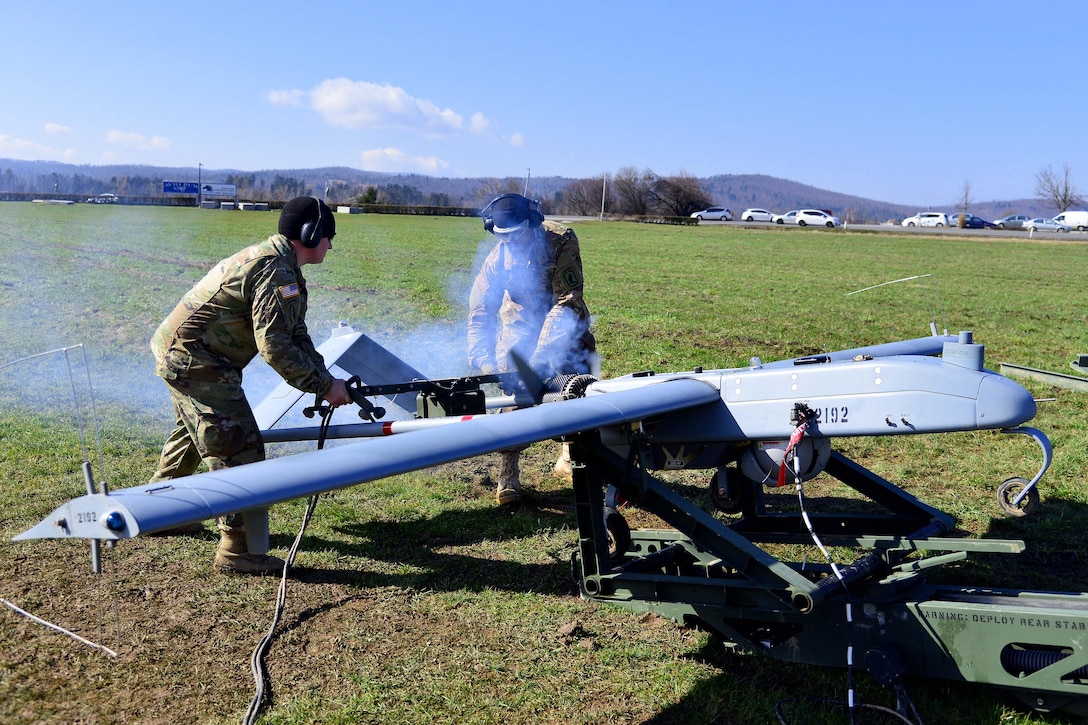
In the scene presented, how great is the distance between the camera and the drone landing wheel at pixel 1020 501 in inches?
188

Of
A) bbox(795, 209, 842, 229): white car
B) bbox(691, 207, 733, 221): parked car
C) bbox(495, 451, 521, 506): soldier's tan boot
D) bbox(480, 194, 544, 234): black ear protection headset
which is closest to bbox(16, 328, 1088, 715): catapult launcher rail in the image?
bbox(495, 451, 521, 506): soldier's tan boot

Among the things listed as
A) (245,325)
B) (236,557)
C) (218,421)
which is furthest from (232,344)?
(236,557)

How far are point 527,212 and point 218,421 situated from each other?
9.07ft

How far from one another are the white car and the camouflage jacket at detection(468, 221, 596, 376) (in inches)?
2280

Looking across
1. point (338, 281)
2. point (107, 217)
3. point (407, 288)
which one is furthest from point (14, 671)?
point (107, 217)

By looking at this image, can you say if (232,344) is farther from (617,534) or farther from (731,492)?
(731,492)

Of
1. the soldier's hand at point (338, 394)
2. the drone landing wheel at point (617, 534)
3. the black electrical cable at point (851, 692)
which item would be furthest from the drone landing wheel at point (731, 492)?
the soldier's hand at point (338, 394)

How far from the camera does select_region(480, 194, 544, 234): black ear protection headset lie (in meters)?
6.93

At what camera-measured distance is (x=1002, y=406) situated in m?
4.39

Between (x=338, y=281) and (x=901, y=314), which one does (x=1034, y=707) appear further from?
(x=338, y=281)

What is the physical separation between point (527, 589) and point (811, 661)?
1.94 metres

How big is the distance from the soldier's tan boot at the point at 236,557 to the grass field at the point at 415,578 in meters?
0.13

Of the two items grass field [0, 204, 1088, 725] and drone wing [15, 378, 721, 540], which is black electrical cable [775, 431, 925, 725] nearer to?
grass field [0, 204, 1088, 725]

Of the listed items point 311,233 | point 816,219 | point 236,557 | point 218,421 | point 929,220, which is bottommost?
point 236,557
